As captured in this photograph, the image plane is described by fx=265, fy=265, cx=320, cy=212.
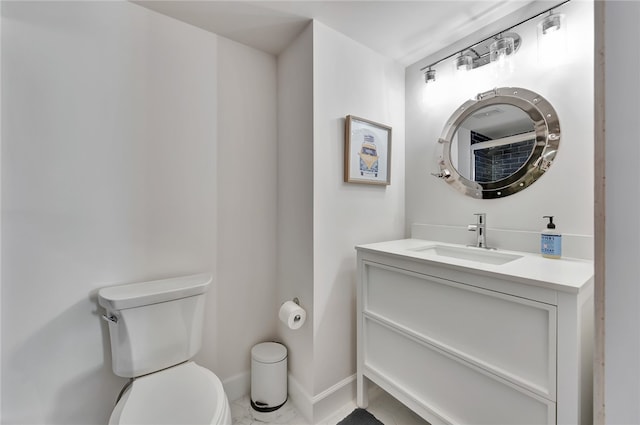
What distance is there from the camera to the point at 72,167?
118 cm

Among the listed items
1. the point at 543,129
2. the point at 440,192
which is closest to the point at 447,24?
the point at 543,129

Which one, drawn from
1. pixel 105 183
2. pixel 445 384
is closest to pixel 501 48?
pixel 445 384

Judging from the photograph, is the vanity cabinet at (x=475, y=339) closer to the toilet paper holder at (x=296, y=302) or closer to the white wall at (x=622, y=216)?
the toilet paper holder at (x=296, y=302)

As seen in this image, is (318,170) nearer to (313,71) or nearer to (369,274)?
(313,71)

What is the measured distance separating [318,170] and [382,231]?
64 cm

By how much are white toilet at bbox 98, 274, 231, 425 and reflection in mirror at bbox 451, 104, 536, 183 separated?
1.60m

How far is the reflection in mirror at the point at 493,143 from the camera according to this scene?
1.37m

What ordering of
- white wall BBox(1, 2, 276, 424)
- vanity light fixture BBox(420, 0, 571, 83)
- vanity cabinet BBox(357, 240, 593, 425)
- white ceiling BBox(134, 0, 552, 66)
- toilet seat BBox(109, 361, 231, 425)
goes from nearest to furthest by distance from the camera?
1. vanity cabinet BBox(357, 240, 593, 425)
2. toilet seat BBox(109, 361, 231, 425)
3. white wall BBox(1, 2, 276, 424)
4. vanity light fixture BBox(420, 0, 571, 83)
5. white ceiling BBox(134, 0, 552, 66)

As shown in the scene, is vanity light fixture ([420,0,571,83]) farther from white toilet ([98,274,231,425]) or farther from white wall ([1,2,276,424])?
white toilet ([98,274,231,425])

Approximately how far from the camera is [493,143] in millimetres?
1483

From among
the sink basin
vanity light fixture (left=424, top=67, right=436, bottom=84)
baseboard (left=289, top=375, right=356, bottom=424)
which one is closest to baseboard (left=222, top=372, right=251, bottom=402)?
baseboard (left=289, top=375, right=356, bottom=424)

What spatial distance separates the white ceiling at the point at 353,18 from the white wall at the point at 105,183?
4.4 inches

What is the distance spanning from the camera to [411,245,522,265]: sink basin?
128 centimetres

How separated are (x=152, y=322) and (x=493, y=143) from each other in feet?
6.39
